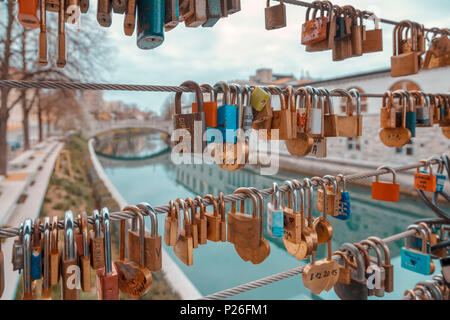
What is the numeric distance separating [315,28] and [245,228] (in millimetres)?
967

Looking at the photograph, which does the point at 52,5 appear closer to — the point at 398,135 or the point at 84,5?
the point at 84,5

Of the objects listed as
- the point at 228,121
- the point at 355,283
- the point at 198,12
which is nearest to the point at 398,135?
the point at 355,283

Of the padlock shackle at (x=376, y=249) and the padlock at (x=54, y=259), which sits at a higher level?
the padlock at (x=54, y=259)

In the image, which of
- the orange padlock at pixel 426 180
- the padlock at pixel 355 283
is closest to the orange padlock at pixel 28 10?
the padlock at pixel 355 283

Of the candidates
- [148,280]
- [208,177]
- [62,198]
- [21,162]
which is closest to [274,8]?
[148,280]

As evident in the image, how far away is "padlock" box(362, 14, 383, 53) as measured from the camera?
1.49 m

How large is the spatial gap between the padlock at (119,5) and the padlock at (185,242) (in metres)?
0.59

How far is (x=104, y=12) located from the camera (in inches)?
32.8

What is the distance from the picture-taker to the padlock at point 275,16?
1.18 metres

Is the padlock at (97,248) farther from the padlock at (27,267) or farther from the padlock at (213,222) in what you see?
the padlock at (213,222)

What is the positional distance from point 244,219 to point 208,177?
6.56 metres

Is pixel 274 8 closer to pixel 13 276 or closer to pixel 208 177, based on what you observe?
pixel 13 276

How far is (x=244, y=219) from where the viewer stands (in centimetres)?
97

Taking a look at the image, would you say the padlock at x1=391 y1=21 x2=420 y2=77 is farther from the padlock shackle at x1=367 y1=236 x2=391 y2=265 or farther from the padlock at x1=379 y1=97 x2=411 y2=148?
the padlock shackle at x1=367 y1=236 x2=391 y2=265
